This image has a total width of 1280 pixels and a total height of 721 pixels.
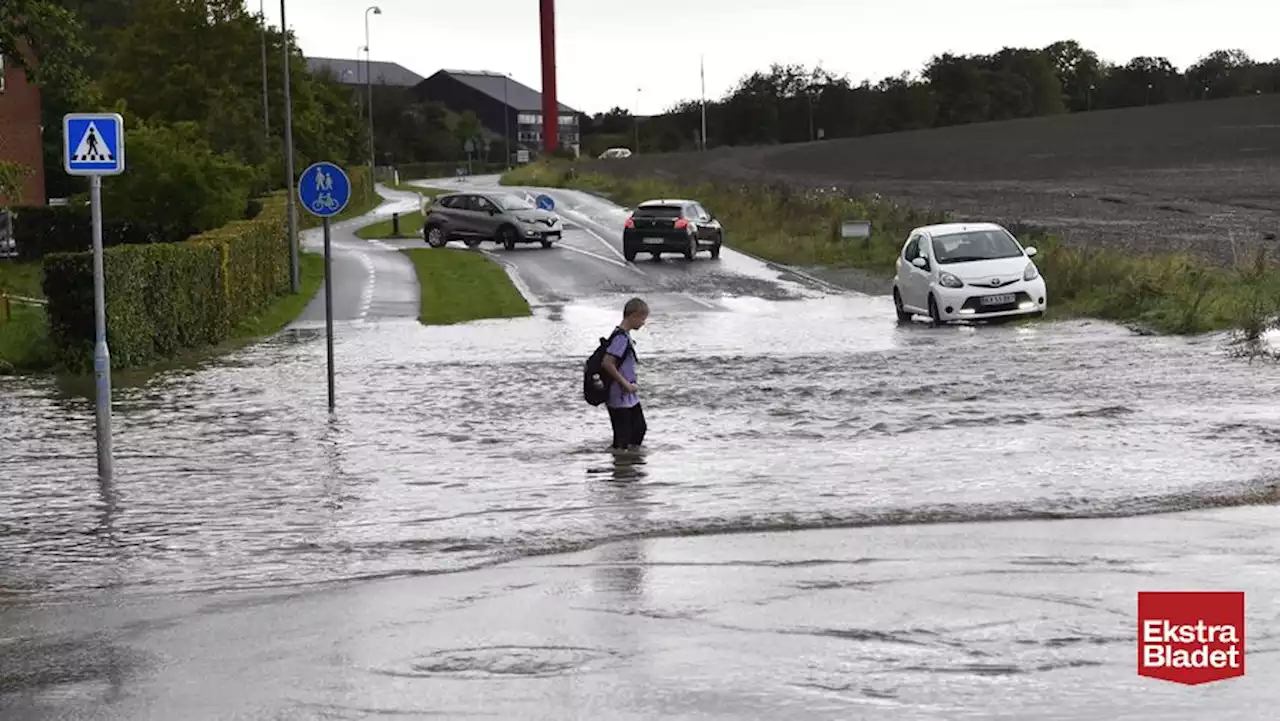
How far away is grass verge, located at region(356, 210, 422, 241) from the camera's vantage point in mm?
65188

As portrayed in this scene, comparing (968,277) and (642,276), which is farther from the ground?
(968,277)

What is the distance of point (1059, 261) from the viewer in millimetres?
33031

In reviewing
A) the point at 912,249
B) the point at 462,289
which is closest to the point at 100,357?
the point at 912,249

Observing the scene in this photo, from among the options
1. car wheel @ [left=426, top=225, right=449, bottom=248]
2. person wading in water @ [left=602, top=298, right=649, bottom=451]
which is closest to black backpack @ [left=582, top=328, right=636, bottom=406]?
person wading in water @ [left=602, top=298, right=649, bottom=451]

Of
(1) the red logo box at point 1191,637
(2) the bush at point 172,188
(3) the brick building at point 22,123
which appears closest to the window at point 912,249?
(2) the bush at point 172,188

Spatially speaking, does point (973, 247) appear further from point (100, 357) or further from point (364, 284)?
point (100, 357)

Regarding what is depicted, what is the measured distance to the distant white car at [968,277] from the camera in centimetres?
2888

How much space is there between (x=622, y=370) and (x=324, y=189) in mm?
6318

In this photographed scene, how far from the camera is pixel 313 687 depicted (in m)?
7.68

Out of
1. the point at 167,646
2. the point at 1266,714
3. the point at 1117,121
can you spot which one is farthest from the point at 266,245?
the point at 1117,121

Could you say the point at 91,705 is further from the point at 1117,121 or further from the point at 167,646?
the point at 1117,121

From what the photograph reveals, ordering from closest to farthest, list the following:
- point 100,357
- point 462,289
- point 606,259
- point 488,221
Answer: point 100,357, point 462,289, point 606,259, point 488,221

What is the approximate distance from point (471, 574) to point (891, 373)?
11899 millimetres

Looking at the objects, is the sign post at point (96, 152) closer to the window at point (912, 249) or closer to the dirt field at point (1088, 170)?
the window at point (912, 249)
